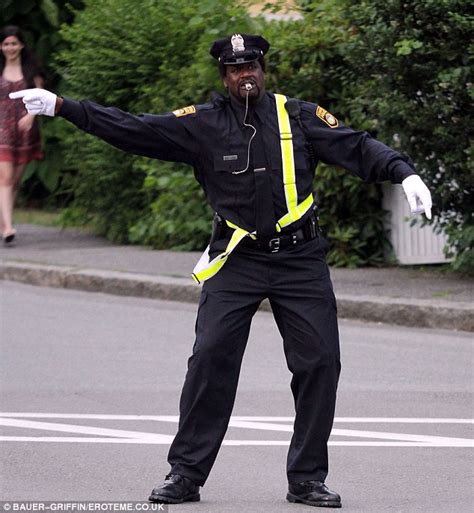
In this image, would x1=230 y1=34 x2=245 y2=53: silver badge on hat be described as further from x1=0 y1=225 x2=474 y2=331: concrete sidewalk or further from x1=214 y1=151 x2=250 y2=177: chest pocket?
x1=0 y1=225 x2=474 y2=331: concrete sidewalk

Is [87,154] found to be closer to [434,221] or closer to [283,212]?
[434,221]

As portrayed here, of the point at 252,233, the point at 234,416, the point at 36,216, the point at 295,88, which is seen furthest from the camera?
the point at 36,216

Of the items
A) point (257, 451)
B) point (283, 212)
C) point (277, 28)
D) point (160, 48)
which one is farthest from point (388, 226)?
point (283, 212)

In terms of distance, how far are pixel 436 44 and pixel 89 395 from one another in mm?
4031

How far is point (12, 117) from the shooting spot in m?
13.5

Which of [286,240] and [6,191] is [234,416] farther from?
[6,191]

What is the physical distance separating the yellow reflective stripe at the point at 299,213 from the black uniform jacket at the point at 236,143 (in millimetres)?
19

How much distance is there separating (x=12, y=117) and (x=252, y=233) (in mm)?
8363

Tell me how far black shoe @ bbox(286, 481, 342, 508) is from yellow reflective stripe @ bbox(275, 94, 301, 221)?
1030 mm

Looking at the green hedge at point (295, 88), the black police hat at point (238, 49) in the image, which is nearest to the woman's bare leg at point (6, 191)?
the green hedge at point (295, 88)

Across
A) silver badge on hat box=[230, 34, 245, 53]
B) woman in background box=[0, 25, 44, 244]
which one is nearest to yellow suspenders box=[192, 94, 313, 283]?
silver badge on hat box=[230, 34, 245, 53]

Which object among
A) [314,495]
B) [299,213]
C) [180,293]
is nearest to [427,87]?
[180,293]

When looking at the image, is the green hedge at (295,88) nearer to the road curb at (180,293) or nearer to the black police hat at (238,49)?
the road curb at (180,293)

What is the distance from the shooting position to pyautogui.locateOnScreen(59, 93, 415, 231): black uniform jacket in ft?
18.1
